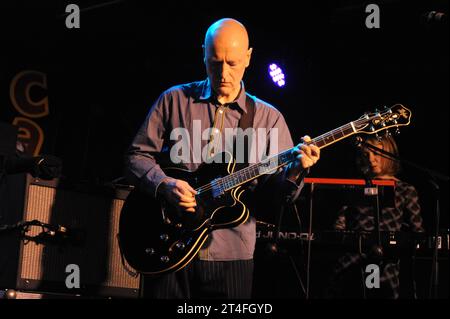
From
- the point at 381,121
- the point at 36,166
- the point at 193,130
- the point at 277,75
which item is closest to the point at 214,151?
the point at 193,130

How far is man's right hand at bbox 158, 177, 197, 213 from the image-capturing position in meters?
2.98

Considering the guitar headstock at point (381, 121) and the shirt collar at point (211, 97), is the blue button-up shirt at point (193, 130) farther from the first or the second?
the guitar headstock at point (381, 121)

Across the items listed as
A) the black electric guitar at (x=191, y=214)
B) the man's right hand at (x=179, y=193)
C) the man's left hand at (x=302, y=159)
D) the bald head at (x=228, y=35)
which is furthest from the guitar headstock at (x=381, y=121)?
the man's right hand at (x=179, y=193)

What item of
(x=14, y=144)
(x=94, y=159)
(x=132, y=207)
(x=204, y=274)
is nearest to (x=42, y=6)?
(x=94, y=159)

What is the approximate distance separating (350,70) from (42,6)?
3085 mm

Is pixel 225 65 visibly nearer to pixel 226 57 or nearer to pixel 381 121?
pixel 226 57

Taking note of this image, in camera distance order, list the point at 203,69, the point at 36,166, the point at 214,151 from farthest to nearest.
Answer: the point at 203,69 < the point at 36,166 < the point at 214,151

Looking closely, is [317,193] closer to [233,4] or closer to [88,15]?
[233,4]

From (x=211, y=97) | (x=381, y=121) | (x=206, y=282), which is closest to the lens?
(x=206, y=282)

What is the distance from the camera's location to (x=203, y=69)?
644cm

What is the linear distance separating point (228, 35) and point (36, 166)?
1.29 meters

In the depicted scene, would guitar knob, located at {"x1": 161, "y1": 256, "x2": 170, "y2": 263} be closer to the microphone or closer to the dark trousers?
the dark trousers

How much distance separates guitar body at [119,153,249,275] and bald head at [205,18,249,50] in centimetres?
57

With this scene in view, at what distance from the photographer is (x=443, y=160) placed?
636cm
